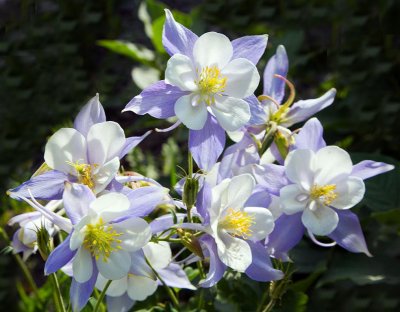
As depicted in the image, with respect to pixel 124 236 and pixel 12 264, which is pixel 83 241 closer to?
pixel 124 236

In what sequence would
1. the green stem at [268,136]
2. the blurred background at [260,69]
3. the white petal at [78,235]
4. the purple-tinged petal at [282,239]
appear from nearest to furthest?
the white petal at [78,235]
the purple-tinged petal at [282,239]
the green stem at [268,136]
the blurred background at [260,69]

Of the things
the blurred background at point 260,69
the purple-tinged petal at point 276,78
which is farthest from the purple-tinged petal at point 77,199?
the blurred background at point 260,69

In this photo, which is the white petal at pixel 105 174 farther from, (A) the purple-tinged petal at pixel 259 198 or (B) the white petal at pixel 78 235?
(A) the purple-tinged petal at pixel 259 198

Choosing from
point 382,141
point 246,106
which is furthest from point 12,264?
point 246,106

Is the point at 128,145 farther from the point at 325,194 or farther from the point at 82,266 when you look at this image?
the point at 325,194

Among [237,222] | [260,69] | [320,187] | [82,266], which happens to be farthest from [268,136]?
[260,69]
